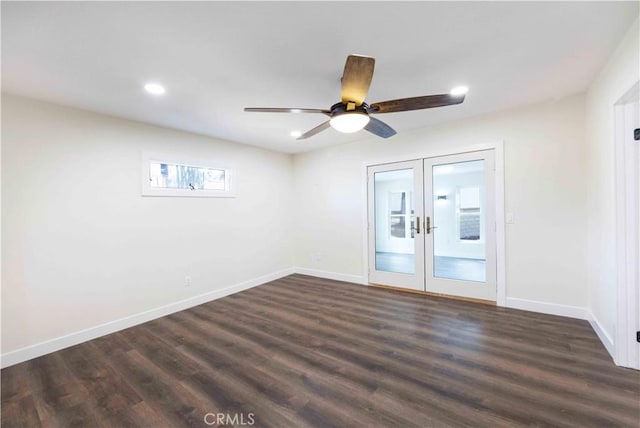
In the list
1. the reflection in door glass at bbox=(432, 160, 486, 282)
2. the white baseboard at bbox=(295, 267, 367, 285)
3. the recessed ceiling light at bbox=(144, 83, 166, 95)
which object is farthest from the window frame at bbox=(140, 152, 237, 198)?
the reflection in door glass at bbox=(432, 160, 486, 282)

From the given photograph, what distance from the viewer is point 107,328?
3.11 meters

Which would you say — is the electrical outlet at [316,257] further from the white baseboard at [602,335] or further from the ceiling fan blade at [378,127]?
the white baseboard at [602,335]

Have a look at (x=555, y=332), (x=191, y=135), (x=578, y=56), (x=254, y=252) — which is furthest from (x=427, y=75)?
(x=254, y=252)

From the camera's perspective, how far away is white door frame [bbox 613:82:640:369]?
6.86 feet

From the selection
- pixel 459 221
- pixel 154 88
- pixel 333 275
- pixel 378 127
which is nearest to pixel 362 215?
pixel 333 275

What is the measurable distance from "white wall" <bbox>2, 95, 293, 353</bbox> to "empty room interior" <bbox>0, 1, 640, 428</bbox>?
0.02m

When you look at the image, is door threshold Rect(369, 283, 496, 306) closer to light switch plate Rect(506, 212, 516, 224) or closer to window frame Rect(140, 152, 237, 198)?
light switch plate Rect(506, 212, 516, 224)

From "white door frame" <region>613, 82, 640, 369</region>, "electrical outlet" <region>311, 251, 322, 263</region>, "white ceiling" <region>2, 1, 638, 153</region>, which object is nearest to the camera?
"white ceiling" <region>2, 1, 638, 153</region>

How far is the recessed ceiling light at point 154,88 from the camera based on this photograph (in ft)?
8.19

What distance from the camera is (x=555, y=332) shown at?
2.79 m

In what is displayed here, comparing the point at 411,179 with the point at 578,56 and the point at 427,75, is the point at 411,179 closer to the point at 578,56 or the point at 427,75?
the point at 427,75

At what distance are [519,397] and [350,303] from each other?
2.20 metres

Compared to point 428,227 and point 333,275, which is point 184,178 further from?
point 428,227

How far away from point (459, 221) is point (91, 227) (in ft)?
15.5
